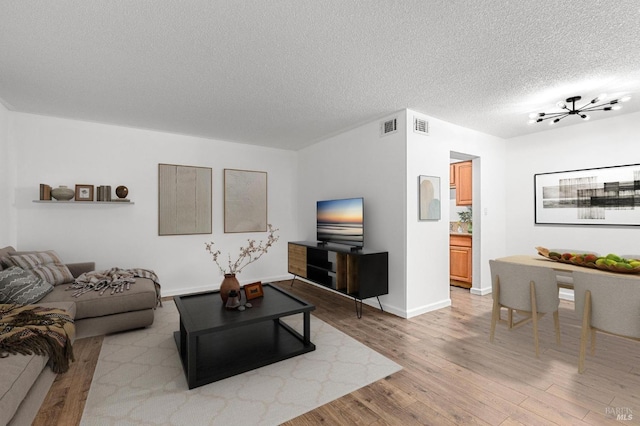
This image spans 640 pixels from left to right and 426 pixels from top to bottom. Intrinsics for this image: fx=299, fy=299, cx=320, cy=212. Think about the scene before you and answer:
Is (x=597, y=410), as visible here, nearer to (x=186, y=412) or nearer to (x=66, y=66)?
(x=186, y=412)

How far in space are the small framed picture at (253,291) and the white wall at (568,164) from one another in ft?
14.5

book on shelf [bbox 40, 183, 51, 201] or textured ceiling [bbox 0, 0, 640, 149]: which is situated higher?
textured ceiling [bbox 0, 0, 640, 149]

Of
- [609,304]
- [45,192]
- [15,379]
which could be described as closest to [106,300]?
[15,379]

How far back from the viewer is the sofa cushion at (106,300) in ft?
9.75

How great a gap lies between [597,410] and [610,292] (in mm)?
878

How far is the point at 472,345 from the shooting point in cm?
295

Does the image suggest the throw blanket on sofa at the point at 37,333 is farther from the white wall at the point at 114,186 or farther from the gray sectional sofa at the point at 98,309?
the white wall at the point at 114,186

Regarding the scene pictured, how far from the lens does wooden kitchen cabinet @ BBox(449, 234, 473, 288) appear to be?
201 inches

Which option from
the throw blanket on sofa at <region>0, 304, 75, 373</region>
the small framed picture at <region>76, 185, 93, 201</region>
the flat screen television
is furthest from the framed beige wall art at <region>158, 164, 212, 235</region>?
the throw blanket on sofa at <region>0, 304, 75, 373</region>

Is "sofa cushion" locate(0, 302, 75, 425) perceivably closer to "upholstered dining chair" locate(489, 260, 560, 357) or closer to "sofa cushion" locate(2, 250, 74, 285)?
"sofa cushion" locate(2, 250, 74, 285)

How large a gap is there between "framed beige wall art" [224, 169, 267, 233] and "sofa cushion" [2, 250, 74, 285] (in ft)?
7.48

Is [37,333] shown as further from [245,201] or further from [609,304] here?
[609,304]

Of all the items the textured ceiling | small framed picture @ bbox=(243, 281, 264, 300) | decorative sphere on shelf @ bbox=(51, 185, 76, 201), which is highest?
the textured ceiling

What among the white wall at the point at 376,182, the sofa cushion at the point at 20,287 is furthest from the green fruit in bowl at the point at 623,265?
the sofa cushion at the point at 20,287
